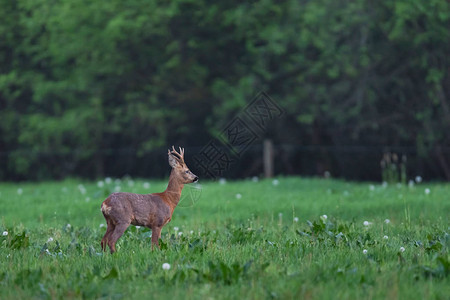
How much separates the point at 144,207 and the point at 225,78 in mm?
15674

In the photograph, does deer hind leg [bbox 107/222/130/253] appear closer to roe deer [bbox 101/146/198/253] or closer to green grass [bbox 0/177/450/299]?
roe deer [bbox 101/146/198/253]

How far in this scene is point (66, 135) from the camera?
22500 mm

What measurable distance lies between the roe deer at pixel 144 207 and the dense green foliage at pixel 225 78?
13384 mm

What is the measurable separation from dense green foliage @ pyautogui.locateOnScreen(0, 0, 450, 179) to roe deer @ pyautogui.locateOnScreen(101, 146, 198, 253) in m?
13.4

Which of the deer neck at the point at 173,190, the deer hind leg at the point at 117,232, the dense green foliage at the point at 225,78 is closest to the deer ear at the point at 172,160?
the deer neck at the point at 173,190

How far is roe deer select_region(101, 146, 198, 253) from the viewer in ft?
19.7

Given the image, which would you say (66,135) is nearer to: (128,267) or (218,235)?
(218,235)

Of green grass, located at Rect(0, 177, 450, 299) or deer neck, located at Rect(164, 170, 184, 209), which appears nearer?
green grass, located at Rect(0, 177, 450, 299)

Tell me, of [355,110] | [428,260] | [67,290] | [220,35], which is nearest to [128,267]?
[67,290]

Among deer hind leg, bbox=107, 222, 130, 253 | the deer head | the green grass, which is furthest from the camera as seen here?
the deer head

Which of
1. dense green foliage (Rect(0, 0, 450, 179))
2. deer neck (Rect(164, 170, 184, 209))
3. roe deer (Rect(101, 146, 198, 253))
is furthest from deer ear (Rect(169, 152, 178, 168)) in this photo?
dense green foliage (Rect(0, 0, 450, 179))

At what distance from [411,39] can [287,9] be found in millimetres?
4130

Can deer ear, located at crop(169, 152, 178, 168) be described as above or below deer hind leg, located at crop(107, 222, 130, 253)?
above

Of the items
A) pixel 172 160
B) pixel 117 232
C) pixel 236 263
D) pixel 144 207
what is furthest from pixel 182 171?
pixel 236 263
